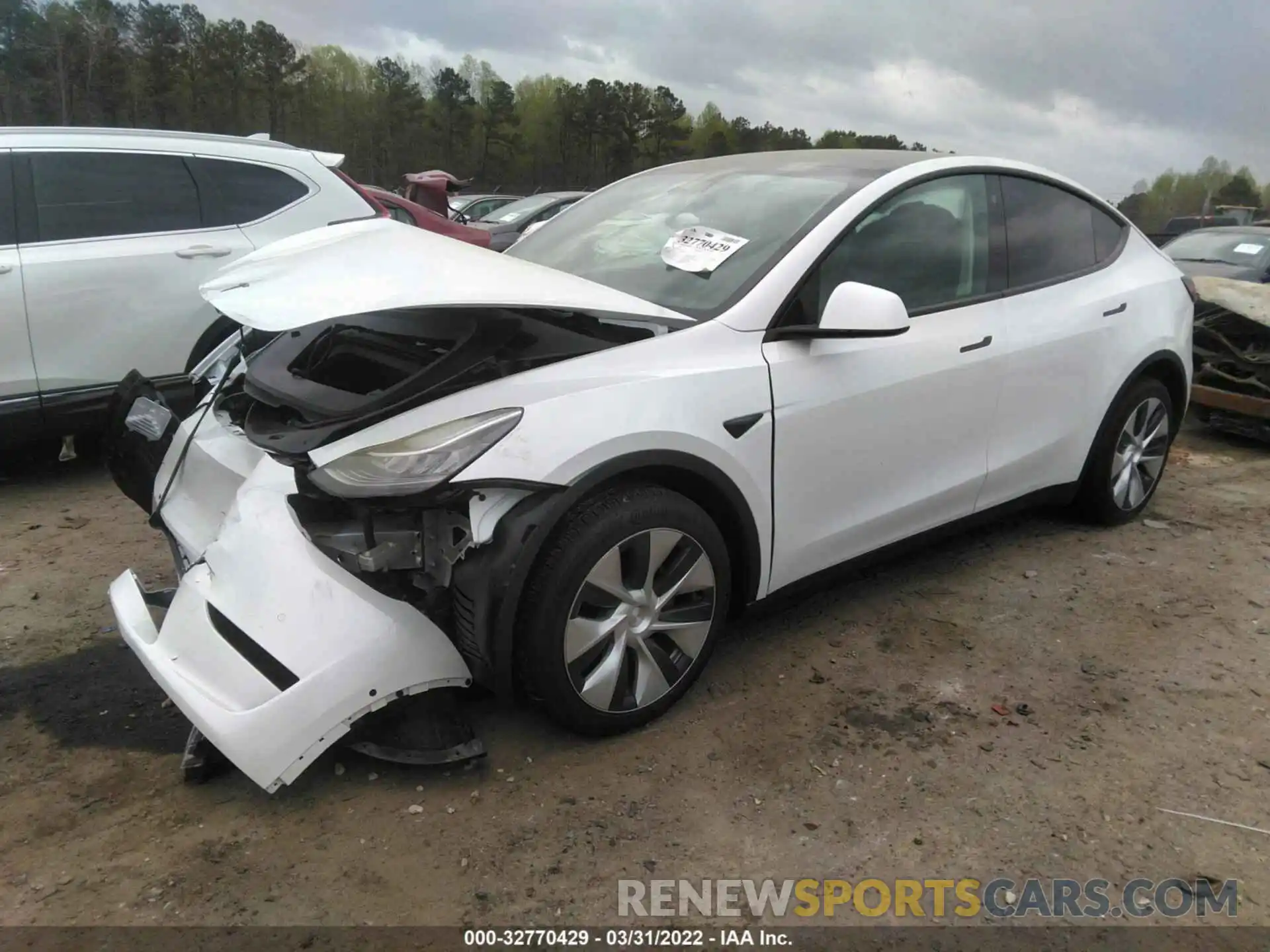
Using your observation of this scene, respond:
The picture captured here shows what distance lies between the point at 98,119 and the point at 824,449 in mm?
26700

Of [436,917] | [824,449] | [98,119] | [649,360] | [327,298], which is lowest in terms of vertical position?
[436,917]

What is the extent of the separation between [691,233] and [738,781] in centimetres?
179

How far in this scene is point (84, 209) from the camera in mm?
4570

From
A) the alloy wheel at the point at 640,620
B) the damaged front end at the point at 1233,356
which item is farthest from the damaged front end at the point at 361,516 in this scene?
the damaged front end at the point at 1233,356

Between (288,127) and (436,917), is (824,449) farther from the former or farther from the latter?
(288,127)

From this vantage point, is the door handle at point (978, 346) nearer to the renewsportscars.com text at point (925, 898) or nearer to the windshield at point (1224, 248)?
A: the renewsportscars.com text at point (925, 898)

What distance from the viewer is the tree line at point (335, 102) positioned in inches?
844

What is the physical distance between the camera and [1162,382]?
4.21 meters

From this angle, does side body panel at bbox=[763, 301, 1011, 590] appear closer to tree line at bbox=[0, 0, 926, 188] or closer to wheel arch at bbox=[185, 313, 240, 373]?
wheel arch at bbox=[185, 313, 240, 373]

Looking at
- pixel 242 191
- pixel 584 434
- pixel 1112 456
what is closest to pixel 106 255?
pixel 242 191

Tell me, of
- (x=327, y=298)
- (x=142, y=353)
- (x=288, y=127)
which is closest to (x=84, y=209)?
(x=142, y=353)

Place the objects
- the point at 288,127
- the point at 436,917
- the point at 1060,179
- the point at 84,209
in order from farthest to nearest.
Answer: the point at 288,127 < the point at 84,209 < the point at 1060,179 < the point at 436,917

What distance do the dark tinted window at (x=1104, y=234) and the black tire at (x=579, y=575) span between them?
8.10 feet

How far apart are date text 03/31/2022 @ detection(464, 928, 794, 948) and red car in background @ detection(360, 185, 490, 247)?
16.7ft
